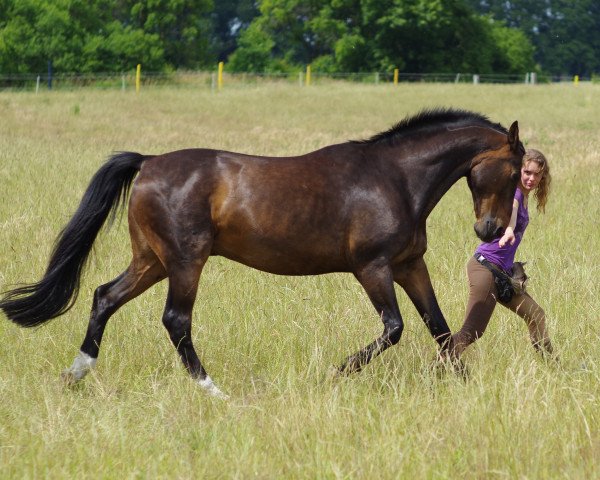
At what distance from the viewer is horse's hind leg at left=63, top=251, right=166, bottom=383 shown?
18.1ft

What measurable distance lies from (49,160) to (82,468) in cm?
1179

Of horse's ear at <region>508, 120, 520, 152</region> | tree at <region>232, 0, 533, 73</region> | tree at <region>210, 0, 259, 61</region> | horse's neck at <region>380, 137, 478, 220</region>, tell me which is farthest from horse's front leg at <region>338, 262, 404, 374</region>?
tree at <region>210, 0, 259, 61</region>

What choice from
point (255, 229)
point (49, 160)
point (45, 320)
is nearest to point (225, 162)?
point (255, 229)

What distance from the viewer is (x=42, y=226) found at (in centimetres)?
970

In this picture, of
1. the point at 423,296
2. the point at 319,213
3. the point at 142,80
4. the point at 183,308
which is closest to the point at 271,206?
the point at 319,213

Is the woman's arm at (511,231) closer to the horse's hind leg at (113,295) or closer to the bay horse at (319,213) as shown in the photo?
the bay horse at (319,213)

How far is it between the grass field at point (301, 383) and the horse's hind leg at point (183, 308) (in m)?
0.09

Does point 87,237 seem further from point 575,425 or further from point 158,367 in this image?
point 575,425

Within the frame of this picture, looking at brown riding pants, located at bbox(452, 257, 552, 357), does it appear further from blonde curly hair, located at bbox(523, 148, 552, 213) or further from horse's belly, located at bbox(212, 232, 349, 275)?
horse's belly, located at bbox(212, 232, 349, 275)

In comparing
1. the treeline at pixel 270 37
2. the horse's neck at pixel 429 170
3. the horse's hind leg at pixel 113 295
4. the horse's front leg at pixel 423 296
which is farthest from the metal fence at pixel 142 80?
the horse's front leg at pixel 423 296

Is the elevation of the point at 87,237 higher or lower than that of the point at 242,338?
higher

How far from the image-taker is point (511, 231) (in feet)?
17.6

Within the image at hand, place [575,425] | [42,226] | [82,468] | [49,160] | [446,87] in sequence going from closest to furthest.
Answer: [82,468], [575,425], [42,226], [49,160], [446,87]

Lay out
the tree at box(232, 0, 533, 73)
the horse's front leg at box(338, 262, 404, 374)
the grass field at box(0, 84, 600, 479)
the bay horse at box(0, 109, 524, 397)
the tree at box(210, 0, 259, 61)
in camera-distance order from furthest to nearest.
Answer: the tree at box(210, 0, 259, 61)
the tree at box(232, 0, 533, 73)
the bay horse at box(0, 109, 524, 397)
the horse's front leg at box(338, 262, 404, 374)
the grass field at box(0, 84, 600, 479)
